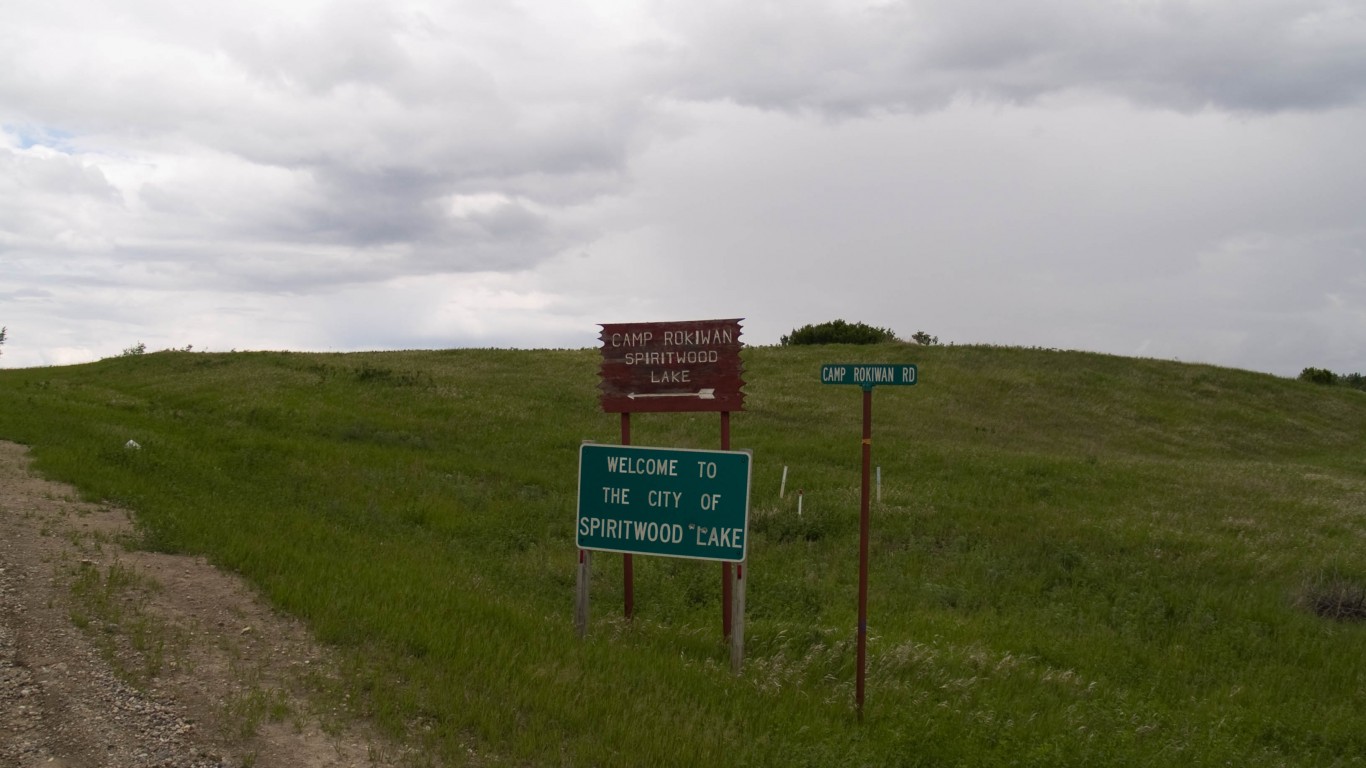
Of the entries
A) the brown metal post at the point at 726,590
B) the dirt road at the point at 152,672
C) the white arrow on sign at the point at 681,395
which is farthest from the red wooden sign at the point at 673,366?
the dirt road at the point at 152,672

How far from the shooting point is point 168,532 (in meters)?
10.1

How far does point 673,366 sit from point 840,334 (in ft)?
170

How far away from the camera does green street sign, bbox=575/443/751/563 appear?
27.2 ft

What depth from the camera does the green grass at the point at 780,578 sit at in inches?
274

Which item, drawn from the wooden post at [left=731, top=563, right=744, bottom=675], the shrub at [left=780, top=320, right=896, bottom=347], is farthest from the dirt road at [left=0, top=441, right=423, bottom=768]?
the shrub at [left=780, top=320, right=896, bottom=347]

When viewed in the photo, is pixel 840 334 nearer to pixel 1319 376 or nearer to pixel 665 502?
pixel 1319 376

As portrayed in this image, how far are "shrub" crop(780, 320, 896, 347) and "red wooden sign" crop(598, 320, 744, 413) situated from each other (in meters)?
48.7

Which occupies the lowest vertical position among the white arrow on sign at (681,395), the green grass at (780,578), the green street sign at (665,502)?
the green grass at (780,578)

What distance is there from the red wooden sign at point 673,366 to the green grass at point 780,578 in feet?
7.44

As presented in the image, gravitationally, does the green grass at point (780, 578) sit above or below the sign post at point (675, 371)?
below

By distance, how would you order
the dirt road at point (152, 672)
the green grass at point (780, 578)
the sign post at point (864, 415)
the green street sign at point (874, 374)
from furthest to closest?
the green street sign at point (874, 374), the sign post at point (864, 415), the green grass at point (780, 578), the dirt road at point (152, 672)

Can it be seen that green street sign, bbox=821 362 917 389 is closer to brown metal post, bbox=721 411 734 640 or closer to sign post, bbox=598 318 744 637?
sign post, bbox=598 318 744 637

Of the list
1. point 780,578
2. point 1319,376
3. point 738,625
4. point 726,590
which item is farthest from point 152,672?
point 1319,376

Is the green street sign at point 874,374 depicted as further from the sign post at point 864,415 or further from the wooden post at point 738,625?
the wooden post at point 738,625
